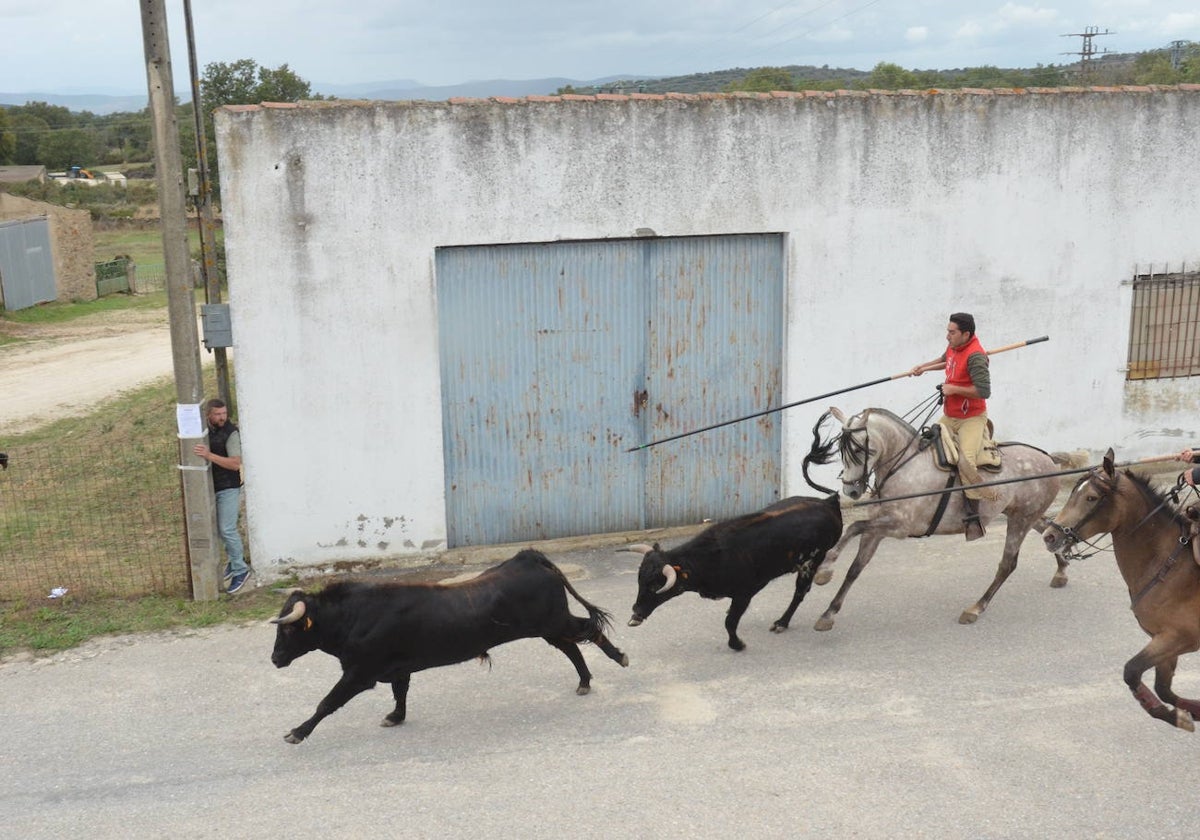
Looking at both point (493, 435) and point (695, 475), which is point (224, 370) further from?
point (695, 475)

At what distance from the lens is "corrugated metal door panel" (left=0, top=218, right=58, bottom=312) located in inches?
1145

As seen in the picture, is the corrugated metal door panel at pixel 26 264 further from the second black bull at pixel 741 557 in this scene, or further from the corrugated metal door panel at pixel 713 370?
the second black bull at pixel 741 557

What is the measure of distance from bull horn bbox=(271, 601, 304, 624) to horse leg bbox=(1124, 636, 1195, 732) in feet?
15.8

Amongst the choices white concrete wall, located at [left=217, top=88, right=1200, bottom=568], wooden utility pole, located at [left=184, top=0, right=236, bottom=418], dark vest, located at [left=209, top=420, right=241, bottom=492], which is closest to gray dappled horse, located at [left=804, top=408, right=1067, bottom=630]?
white concrete wall, located at [left=217, top=88, right=1200, bottom=568]

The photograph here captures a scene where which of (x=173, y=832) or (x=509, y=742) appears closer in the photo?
(x=173, y=832)

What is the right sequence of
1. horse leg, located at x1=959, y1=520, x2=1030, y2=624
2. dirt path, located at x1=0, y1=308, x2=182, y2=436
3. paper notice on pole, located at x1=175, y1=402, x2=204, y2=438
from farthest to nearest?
dirt path, located at x1=0, y1=308, x2=182, y2=436 < paper notice on pole, located at x1=175, y1=402, x2=204, y2=438 < horse leg, located at x1=959, y1=520, x2=1030, y2=624

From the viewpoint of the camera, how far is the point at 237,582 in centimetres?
993

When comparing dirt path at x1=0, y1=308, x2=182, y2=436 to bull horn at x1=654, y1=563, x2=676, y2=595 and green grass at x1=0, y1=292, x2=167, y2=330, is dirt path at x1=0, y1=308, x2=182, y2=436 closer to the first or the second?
green grass at x1=0, y1=292, x2=167, y2=330

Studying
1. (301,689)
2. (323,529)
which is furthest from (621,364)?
(301,689)

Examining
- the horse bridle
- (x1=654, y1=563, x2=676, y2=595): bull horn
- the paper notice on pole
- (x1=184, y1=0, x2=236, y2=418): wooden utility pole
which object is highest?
(x1=184, y1=0, x2=236, y2=418): wooden utility pole

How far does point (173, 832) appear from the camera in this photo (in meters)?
6.02

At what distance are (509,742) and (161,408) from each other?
43.9ft

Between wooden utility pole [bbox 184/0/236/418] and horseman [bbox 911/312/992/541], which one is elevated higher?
wooden utility pole [bbox 184/0/236/418]

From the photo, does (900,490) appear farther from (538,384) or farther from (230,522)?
(230,522)
